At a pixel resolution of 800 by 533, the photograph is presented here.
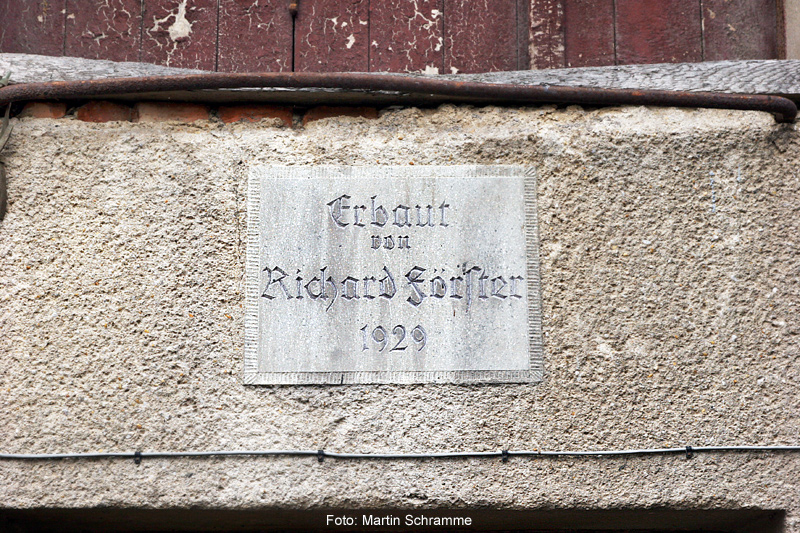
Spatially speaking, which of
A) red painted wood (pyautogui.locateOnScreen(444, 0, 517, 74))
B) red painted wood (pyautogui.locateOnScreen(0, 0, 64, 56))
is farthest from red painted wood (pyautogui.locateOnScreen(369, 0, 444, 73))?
red painted wood (pyautogui.locateOnScreen(0, 0, 64, 56))

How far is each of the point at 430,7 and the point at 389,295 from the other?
2.64 feet

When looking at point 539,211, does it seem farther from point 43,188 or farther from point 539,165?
point 43,188

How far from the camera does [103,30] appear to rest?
184 centimetres

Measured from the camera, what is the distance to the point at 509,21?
6.12 feet

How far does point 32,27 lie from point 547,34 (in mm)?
1324

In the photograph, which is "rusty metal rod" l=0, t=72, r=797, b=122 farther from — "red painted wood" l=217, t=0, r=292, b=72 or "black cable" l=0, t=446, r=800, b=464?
"black cable" l=0, t=446, r=800, b=464

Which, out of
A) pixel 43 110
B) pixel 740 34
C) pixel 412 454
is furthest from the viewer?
pixel 740 34

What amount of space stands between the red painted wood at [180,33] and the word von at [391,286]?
647 millimetres

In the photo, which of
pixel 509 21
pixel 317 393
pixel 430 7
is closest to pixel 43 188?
pixel 317 393

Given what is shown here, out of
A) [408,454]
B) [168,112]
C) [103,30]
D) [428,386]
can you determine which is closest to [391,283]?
[428,386]

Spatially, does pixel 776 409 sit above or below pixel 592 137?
below

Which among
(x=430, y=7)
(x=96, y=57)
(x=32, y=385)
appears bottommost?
(x=32, y=385)

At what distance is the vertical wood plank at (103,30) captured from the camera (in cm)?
184

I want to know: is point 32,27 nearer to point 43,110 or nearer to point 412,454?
point 43,110
